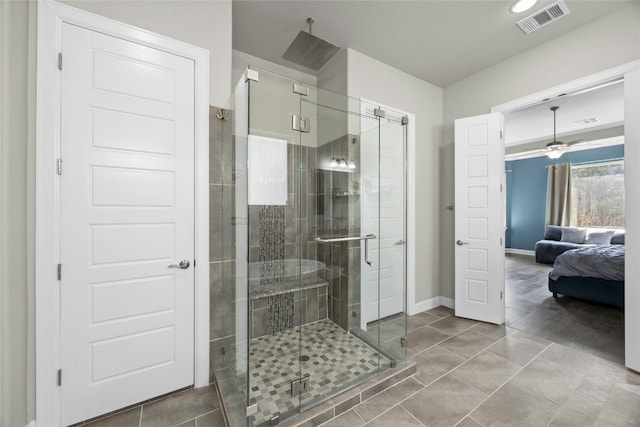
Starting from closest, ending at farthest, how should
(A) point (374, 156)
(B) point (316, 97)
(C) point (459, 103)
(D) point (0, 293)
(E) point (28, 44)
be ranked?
(D) point (0, 293), (E) point (28, 44), (B) point (316, 97), (A) point (374, 156), (C) point (459, 103)

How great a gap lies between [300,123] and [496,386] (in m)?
2.37

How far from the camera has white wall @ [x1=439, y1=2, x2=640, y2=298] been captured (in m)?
2.18

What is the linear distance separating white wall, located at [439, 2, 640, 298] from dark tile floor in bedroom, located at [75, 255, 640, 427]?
1019 millimetres

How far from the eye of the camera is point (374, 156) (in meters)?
2.30

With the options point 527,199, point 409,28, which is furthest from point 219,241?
point 527,199

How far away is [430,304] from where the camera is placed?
342 centimetres

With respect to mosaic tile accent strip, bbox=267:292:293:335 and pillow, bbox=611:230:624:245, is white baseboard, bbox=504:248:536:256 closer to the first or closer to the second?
pillow, bbox=611:230:624:245

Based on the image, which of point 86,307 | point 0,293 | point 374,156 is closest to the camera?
point 0,293

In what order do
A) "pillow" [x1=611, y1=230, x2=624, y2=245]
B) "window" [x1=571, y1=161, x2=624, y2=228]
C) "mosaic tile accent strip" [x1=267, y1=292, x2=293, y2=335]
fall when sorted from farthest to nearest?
Result: "window" [x1=571, y1=161, x2=624, y2=228] → "pillow" [x1=611, y1=230, x2=624, y2=245] → "mosaic tile accent strip" [x1=267, y1=292, x2=293, y2=335]

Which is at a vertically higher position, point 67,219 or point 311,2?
point 311,2

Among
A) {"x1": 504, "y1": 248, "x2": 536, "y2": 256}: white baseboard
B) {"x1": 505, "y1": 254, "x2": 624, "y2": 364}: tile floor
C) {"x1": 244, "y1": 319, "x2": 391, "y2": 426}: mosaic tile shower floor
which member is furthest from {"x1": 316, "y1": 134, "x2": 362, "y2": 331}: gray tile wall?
{"x1": 504, "y1": 248, "x2": 536, "y2": 256}: white baseboard

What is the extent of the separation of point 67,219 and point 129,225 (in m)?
0.29

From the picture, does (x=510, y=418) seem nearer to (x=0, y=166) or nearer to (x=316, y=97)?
(x=316, y=97)

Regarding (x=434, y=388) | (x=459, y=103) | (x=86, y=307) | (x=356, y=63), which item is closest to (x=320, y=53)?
(x=356, y=63)
